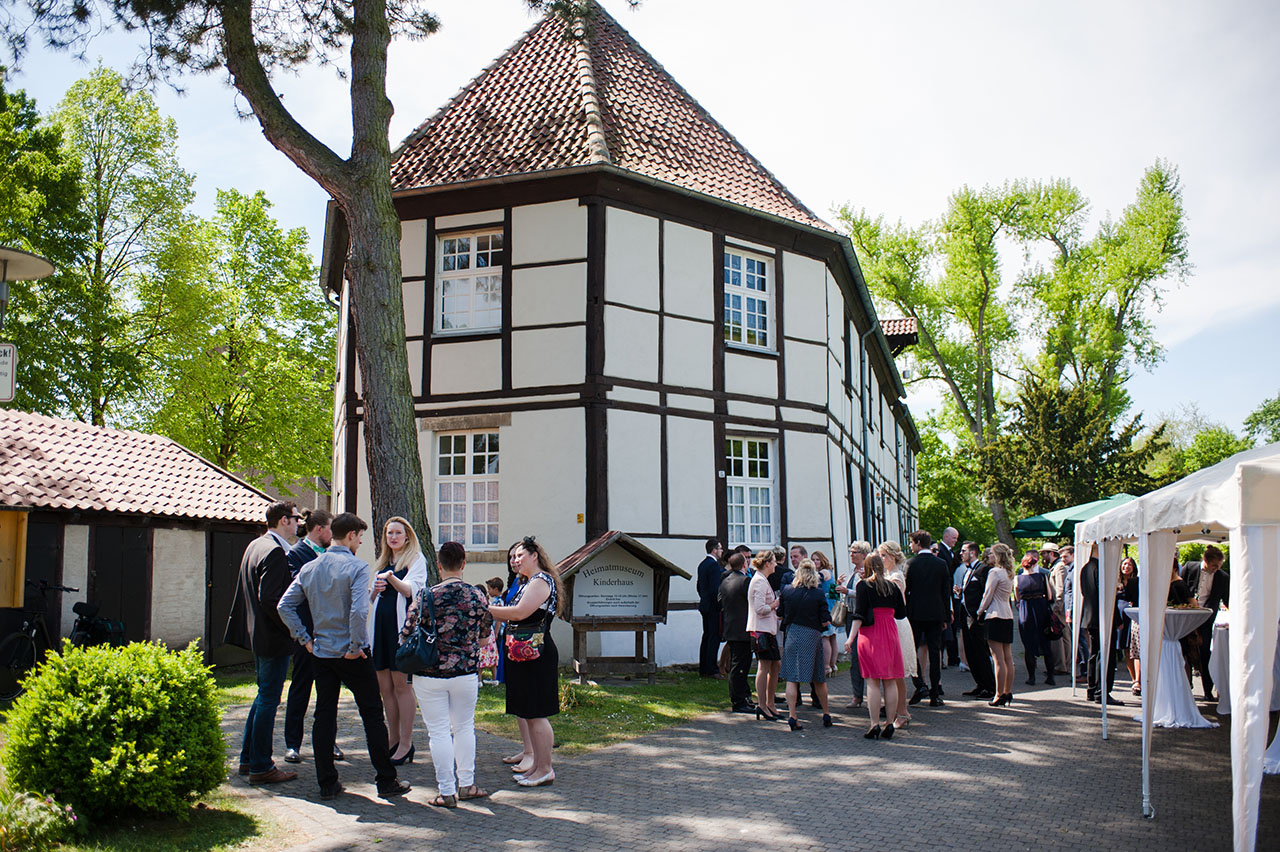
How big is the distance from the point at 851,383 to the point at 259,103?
1324cm

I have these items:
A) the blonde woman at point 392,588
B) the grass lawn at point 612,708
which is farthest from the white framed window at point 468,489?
the blonde woman at point 392,588

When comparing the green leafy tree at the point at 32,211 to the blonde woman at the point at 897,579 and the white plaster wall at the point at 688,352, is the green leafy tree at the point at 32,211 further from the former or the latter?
the blonde woman at the point at 897,579

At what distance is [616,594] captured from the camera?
12.8m

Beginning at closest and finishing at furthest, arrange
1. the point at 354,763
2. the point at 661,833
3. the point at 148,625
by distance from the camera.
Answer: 1. the point at 661,833
2. the point at 354,763
3. the point at 148,625

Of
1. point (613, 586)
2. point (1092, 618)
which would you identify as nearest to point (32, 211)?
point (613, 586)

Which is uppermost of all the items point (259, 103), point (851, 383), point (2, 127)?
point (2, 127)

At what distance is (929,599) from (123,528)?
10.7 meters

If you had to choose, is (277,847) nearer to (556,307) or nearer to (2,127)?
(556,307)

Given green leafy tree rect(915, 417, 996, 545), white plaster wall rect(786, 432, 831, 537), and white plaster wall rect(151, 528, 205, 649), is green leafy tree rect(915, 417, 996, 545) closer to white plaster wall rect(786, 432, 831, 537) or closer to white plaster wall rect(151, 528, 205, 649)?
white plaster wall rect(786, 432, 831, 537)

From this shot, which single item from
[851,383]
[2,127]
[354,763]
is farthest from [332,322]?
[354,763]

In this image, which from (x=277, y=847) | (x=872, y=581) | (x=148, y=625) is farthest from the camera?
(x=148, y=625)

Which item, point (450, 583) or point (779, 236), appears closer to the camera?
point (450, 583)

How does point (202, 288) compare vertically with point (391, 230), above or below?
above

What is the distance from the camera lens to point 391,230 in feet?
37.2
